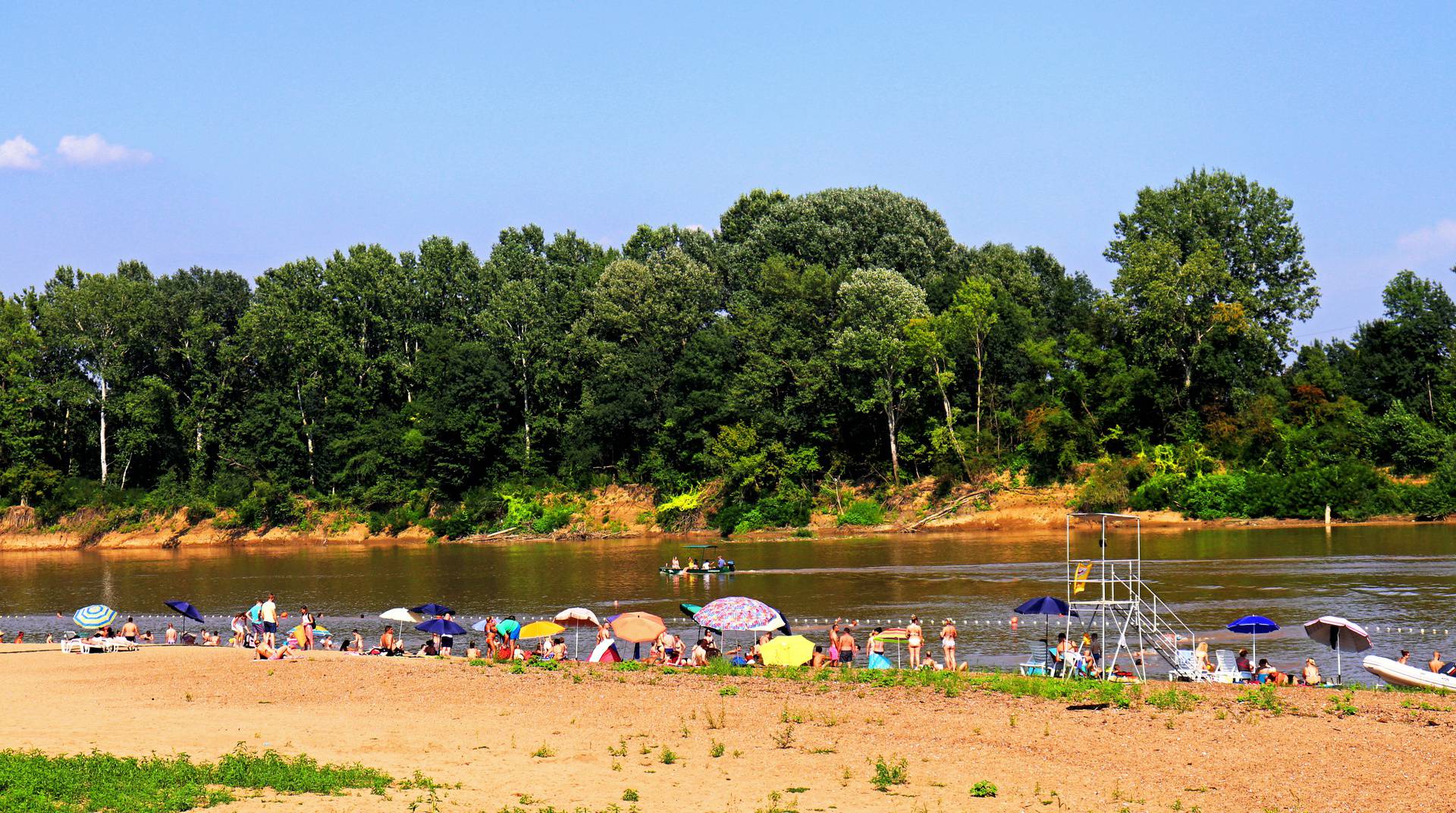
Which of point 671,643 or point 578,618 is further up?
point 578,618

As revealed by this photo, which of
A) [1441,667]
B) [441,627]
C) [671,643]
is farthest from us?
[441,627]

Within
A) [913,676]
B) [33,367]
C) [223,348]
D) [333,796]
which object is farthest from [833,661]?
[33,367]

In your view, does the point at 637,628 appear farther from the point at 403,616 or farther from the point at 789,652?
the point at 403,616

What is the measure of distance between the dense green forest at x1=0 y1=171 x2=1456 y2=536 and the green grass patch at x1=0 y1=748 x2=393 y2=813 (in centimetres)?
5317

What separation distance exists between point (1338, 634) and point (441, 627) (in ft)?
77.7

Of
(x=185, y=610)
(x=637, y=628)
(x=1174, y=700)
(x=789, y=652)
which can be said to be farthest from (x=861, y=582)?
(x=1174, y=700)

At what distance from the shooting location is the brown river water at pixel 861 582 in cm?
3766

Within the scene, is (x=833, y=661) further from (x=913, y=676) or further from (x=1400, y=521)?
(x=1400, y=521)

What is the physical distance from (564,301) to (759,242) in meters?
14.3

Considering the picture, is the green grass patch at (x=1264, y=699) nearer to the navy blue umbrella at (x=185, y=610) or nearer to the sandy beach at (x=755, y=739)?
the sandy beach at (x=755, y=739)

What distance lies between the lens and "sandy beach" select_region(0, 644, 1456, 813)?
1886 centimetres

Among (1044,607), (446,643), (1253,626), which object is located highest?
(1044,607)

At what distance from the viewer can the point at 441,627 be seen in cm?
3684

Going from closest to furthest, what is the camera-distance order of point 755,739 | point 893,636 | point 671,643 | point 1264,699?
point 755,739
point 1264,699
point 893,636
point 671,643
